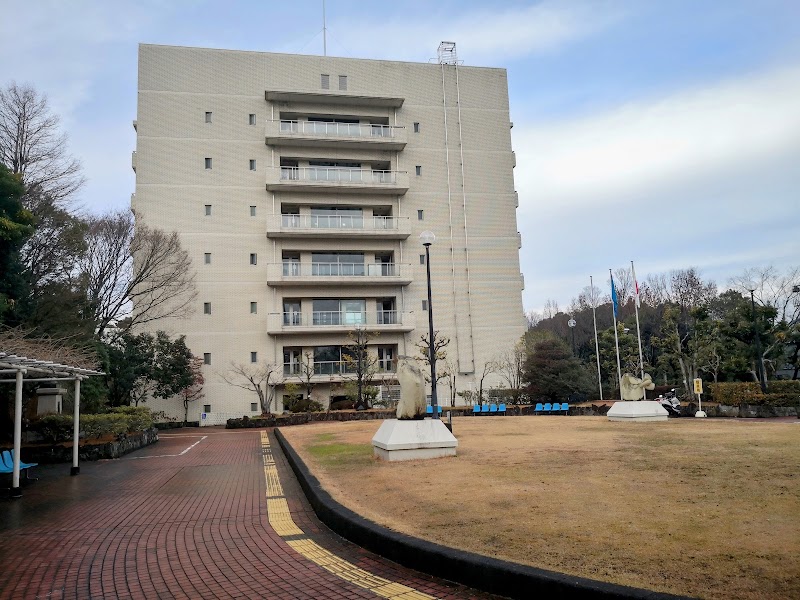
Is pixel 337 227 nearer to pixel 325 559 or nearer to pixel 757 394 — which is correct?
pixel 757 394

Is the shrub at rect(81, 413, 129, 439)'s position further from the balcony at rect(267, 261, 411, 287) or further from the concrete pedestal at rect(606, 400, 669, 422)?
the balcony at rect(267, 261, 411, 287)

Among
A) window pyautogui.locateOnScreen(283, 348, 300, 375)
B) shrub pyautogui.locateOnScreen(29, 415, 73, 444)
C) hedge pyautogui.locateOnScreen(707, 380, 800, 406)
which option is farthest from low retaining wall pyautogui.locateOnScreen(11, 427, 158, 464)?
hedge pyautogui.locateOnScreen(707, 380, 800, 406)

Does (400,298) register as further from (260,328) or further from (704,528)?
(704,528)

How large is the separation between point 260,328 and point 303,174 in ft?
35.6

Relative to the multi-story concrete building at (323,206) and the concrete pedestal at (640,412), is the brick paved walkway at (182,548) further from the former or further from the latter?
the multi-story concrete building at (323,206)

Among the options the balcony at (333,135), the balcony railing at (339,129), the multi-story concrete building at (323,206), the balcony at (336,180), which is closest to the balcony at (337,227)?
the multi-story concrete building at (323,206)

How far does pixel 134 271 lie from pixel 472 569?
31.9m

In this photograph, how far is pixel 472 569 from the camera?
199 inches

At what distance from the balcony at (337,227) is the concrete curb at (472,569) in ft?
106

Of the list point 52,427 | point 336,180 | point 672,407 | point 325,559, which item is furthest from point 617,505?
point 336,180

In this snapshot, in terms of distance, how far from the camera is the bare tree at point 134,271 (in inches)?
1125

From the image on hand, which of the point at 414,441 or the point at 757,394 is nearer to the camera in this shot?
the point at 414,441

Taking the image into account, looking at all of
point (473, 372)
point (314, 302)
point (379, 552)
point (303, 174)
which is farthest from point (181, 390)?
point (379, 552)

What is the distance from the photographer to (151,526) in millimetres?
8094
